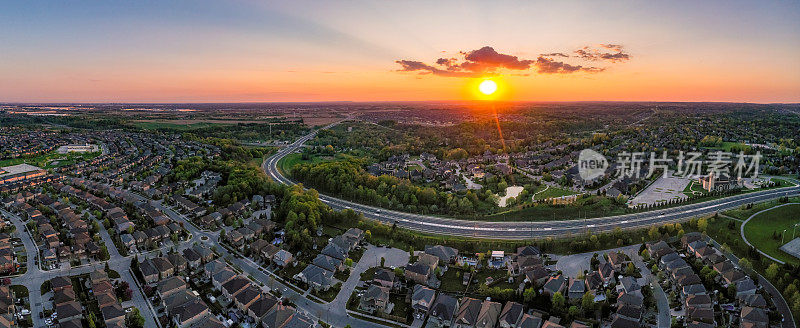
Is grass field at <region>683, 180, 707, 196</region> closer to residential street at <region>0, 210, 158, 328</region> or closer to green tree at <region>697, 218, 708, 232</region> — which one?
green tree at <region>697, 218, 708, 232</region>

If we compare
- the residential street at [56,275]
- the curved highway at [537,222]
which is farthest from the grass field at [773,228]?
the residential street at [56,275]

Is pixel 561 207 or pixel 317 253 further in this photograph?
pixel 561 207

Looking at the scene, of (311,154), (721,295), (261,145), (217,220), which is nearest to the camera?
(721,295)

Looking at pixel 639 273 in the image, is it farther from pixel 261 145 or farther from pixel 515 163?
pixel 261 145

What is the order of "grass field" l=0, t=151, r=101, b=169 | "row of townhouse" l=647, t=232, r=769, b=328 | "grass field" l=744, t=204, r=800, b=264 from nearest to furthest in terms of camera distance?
1. "row of townhouse" l=647, t=232, r=769, b=328
2. "grass field" l=744, t=204, r=800, b=264
3. "grass field" l=0, t=151, r=101, b=169

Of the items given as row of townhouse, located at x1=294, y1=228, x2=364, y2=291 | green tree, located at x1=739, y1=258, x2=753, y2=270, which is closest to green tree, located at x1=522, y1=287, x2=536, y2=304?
row of townhouse, located at x1=294, y1=228, x2=364, y2=291

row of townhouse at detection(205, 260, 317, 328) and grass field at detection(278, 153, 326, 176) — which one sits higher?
grass field at detection(278, 153, 326, 176)

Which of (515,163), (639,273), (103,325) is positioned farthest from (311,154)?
(639,273)
